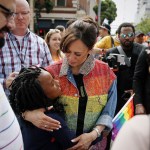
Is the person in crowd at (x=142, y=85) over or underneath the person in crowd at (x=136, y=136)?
underneath

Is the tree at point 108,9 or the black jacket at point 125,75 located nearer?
the black jacket at point 125,75

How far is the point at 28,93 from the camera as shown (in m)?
1.83

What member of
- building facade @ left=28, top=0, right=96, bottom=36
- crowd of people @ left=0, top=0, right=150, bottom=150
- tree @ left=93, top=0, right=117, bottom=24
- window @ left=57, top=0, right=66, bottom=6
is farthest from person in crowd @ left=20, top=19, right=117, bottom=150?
tree @ left=93, top=0, right=117, bottom=24

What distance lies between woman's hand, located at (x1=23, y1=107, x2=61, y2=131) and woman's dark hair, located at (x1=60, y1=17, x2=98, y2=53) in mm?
549

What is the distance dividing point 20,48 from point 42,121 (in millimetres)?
1262

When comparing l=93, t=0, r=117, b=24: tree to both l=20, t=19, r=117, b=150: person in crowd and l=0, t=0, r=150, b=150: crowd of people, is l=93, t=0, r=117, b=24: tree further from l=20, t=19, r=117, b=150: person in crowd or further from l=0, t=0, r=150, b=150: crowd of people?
l=20, t=19, r=117, b=150: person in crowd

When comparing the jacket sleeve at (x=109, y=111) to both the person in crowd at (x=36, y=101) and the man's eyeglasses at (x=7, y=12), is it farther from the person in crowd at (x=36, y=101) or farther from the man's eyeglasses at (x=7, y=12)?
the man's eyeglasses at (x=7, y=12)

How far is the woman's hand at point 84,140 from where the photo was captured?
6.83ft

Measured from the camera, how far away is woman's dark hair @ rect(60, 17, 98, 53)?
2186 mm

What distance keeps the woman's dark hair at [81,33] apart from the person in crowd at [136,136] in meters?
1.26

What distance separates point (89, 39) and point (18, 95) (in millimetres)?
691

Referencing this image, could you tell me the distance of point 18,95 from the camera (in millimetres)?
1865

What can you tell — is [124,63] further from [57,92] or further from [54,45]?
[57,92]

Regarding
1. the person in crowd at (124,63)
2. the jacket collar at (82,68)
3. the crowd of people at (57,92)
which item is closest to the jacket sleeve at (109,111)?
the crowd of people at (57,92)
